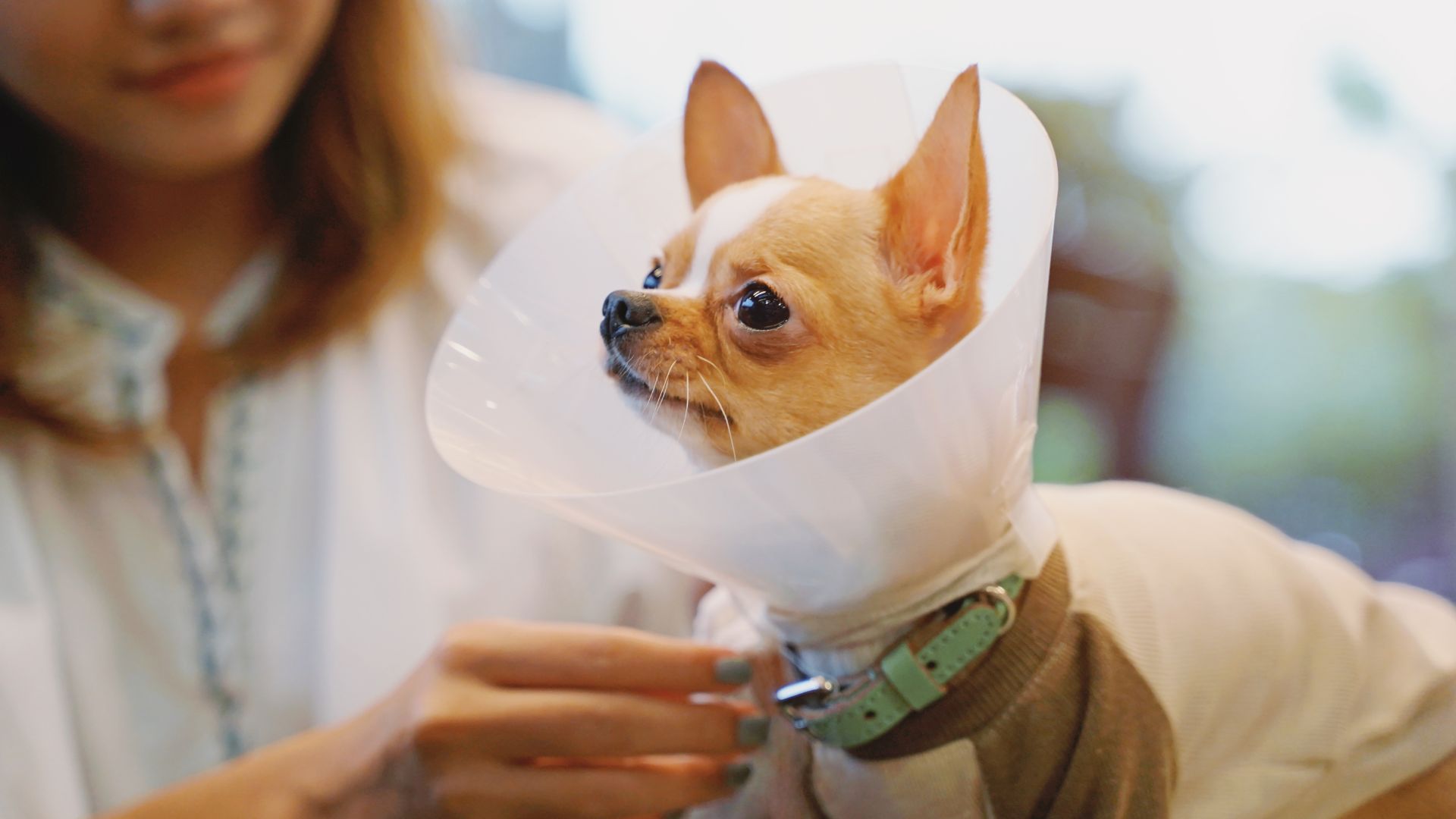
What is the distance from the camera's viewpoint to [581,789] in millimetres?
559

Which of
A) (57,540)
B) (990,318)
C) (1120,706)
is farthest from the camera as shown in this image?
(57,540)

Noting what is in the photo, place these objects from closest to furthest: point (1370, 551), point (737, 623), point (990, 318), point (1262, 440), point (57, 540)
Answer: point (990, 318) < point (737, 623) < point (57, 540) < point (1370, 551) < point (1262, 440)

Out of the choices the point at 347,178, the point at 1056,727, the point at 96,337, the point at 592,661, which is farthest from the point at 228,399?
the point at 1056,727

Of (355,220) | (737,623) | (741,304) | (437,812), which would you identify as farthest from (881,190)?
(355,220)

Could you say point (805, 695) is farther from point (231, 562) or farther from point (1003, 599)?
point (231, 562)

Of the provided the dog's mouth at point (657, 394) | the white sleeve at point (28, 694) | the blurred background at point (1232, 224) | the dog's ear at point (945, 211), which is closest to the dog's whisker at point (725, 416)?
the dog's mouth at point (657, 394)

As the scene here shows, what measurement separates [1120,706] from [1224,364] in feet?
2.80

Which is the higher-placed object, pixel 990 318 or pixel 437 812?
pixel 990 318

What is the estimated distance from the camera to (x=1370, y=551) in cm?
105

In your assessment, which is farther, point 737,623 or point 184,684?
point 184,684

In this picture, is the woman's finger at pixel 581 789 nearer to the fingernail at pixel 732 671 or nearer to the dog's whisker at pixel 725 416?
the fingernail at pixel 732 671

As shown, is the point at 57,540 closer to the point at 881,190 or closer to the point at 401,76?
the point at 401,76

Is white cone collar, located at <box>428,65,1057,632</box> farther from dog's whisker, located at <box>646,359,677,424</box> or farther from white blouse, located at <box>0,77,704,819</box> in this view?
white blouse, located at <box>0,77,704,819</box>

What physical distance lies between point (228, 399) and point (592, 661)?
53cm
